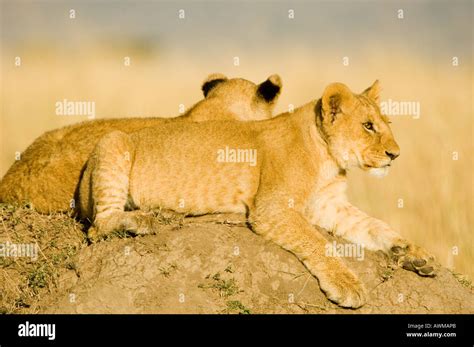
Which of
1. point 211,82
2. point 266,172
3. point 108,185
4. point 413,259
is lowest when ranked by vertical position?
point 413,259

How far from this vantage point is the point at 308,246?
7.71 metres

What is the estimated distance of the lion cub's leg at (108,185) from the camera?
26.8ft

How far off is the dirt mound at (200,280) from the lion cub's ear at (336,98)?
4.62ft

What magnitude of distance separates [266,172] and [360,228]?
109 cm

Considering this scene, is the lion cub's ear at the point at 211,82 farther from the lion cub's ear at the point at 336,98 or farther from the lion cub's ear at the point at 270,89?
the lion cub's ear at the point at 336,98

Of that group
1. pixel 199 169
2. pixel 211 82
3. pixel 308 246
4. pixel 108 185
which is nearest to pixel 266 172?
pixel 199 169

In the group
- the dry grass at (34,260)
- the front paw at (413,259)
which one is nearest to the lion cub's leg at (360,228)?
the front paw at (413,259)

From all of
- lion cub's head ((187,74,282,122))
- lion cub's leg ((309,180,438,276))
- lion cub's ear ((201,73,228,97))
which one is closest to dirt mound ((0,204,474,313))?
lion cub's leg ((309,180,438,276))

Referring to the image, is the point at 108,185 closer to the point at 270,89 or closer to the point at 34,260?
the point at 34,260

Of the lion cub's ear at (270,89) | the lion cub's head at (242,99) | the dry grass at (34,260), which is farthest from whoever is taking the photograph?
the lion cub's ear at (270,89)

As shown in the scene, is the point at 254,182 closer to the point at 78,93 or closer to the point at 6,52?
the point at 78,93

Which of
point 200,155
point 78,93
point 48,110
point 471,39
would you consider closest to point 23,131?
point 48,110

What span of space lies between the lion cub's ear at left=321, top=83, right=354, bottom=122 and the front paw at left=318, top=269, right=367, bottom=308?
164 cm

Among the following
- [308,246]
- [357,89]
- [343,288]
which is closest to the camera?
[343,288]
